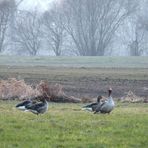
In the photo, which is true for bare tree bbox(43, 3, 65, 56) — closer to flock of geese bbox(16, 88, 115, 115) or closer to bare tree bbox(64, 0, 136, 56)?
bare tree bbox(64, 0, 136, 56)

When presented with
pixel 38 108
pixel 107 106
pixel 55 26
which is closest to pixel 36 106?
pixel 38 108

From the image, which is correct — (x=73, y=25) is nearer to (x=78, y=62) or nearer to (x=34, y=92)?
(x=78, y=62)

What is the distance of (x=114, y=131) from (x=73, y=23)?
4044 inches

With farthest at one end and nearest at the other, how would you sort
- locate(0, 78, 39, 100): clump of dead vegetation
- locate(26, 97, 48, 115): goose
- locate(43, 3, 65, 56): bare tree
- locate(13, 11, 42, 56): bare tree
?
locate(13, 11, 42, 56): bare tree < locate(43, 3, 65, 56): bare tree < locate(0, 78, 39, 100): clump of dead vegetation < locate(26, 97, 48, 115): goose

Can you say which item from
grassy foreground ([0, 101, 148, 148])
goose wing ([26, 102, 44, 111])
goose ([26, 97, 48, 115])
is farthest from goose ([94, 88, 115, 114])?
goose wing ([26, 102, 44, 111])

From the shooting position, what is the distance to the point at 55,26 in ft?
393

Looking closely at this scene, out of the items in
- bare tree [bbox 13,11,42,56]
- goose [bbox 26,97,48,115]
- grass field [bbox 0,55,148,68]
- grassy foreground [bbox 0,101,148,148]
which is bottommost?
grassy foreground [bbox 0,101,148,148]

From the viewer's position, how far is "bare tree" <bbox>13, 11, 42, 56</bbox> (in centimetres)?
11969

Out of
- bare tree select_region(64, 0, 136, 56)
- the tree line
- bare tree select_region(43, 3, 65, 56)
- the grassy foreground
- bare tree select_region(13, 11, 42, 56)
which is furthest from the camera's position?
bare tree select_region(13, 11, 42, 56)

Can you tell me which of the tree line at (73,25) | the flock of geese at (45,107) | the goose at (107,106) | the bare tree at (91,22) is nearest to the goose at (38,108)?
the flock of geese at (45,107)

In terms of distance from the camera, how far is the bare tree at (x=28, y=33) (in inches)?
4712

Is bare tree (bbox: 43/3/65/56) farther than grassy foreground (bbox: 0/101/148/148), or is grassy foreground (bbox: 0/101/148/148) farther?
bare tree (bbox: 43/3/65/56)

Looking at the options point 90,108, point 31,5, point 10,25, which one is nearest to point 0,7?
point 10,25

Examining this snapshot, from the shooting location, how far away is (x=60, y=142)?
41.6 feet
